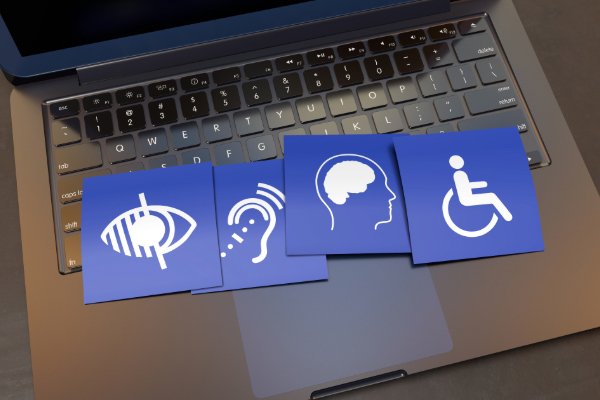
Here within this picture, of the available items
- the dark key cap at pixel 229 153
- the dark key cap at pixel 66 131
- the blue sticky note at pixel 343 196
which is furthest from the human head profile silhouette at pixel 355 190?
the dark key cap at pixel 66 131

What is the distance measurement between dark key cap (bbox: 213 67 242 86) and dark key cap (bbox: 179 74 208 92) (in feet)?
0.05

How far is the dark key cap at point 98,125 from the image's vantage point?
1.82 ft

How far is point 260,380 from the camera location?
0.47 meters

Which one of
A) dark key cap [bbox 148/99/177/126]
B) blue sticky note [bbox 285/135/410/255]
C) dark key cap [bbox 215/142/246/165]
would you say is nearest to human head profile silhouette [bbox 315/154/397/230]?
blue sticky note [bbox 285/135/410/255]

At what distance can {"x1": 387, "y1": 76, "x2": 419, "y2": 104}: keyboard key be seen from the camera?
1.89ft

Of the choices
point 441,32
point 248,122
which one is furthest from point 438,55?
point 248,122

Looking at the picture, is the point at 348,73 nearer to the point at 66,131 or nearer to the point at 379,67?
the point at 379,67

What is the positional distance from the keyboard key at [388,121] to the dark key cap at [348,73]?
6cm

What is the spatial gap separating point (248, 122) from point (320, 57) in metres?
0.14

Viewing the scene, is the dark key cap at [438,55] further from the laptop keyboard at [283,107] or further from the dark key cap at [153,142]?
the dark key cap at [153,142]

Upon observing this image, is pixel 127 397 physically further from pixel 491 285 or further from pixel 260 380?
pixel 491 285

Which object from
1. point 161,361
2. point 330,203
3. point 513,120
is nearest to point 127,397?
point 161,361

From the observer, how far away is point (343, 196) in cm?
52

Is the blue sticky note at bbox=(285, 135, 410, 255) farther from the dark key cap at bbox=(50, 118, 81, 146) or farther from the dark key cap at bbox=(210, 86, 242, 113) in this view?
the dark key cap at bbox=(50, 118, 81, 146)
